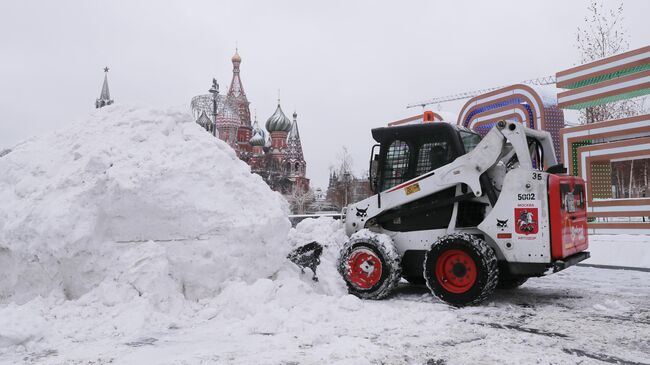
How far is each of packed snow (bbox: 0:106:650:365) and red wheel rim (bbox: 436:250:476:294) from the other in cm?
34

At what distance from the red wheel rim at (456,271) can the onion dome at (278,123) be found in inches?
2790

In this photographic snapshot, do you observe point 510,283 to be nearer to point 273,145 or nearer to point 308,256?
point 308,256

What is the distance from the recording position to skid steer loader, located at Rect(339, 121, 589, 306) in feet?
21.2

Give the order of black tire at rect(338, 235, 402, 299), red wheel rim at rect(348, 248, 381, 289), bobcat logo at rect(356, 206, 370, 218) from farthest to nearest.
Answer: bobcat logo at rect(356, 206, 370, 218) → red wheel rim at rect(348, 248, 381, 289) → black tire at rect(338, 235, 402, 299)

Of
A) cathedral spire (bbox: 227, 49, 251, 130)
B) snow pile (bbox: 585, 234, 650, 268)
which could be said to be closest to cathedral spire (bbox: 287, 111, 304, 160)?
cathedral spire (bbox: 227, 49, 251, 130)

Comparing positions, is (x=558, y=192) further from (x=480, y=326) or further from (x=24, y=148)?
(x=24, y=148)

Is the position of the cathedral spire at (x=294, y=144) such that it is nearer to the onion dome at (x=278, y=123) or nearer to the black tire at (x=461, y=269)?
the onion dome at (x=278, y=123)

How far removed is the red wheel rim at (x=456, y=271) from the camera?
662 centimetres

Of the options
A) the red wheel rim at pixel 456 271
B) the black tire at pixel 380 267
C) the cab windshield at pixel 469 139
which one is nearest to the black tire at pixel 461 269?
the red wheel rim at pixel 456 271

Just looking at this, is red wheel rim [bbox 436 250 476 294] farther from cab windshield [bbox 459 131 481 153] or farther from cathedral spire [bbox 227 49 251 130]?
cathedral spire [bbox 227 49 251 130]

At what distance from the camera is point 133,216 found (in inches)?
242

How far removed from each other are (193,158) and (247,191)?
85 centimetres

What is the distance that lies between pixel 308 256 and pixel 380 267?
3.47ft

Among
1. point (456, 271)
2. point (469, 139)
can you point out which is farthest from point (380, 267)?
point (469, 139)
